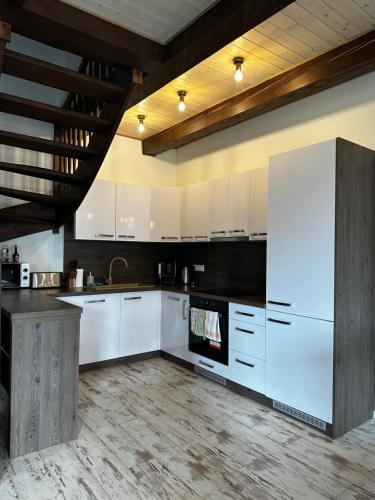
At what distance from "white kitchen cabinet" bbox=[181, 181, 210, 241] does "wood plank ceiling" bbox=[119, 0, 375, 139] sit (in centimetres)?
92

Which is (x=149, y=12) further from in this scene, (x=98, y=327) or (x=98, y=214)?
(x=98, y=327)

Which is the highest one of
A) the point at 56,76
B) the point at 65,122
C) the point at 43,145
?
the point at 56,76

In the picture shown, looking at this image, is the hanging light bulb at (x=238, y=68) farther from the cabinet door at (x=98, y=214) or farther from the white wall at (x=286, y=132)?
the cabinet door at (x=98, y=214)

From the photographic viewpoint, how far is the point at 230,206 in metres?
3.64

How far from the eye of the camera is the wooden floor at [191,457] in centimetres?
190

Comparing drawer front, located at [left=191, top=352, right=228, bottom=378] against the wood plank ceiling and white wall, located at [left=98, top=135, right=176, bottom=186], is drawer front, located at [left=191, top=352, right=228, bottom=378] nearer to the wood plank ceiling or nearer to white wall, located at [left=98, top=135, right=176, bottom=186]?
white wall, located at [left=98, top=135, right=176, bottom=186]

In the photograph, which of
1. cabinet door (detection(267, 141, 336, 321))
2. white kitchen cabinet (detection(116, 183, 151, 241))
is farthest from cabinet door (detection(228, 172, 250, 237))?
white kitchen cabinet (detection(116, 183, 151, 241))

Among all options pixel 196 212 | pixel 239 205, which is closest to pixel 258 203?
pixel 239 205

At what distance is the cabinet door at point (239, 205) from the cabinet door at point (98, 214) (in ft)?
4.54

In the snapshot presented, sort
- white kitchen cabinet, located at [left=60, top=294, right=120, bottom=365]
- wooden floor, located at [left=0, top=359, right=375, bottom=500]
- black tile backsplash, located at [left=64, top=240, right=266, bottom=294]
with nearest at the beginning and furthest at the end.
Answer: wooden floor, located at [left=0, top=359, right=375, bottom=500], white kitchen cabinet, located at [left=60, top=294, right=120, bottom=365], black tile backsplash, located at [left=64, top=240, right=266, bottom=294]

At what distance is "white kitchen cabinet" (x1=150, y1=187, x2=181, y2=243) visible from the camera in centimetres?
433

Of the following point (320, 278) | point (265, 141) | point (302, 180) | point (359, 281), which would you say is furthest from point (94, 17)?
point (359, 281)

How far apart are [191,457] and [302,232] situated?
1.75 m

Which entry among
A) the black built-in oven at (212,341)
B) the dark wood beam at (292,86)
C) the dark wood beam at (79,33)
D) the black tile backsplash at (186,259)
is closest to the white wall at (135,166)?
the dark wood beam at (292,86)
